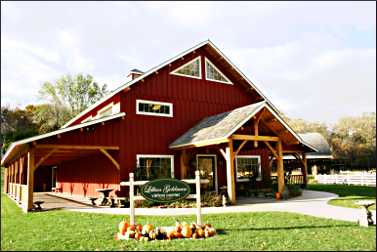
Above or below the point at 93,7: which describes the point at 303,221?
below

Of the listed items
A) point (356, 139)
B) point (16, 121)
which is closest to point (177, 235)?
point (16, 121)

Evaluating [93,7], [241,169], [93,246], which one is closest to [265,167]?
[241,169]

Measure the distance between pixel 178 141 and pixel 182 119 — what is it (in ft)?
5.29

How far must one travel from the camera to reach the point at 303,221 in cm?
866

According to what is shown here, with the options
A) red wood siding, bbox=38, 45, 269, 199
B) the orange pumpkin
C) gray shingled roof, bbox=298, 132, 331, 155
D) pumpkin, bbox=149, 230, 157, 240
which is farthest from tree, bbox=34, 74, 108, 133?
the orange pumpkin

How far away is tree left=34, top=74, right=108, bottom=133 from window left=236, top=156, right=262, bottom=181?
30346 mm

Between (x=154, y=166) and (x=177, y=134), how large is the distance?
200cm

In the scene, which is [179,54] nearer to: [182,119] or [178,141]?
[182,119]

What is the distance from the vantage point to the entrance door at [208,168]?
53.2 ft

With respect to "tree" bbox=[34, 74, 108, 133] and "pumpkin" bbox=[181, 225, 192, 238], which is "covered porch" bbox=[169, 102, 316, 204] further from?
"tree" bbox=[34, 74, 108, 133]

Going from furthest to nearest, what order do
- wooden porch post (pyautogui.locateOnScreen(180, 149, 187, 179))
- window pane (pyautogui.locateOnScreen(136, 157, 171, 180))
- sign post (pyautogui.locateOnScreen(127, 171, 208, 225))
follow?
wooden porch post (pyautogui.locateOnScreen(180, 149, 187, 179))
window pane (pyautogui.locateOnScreen(136, 157, 171, 180))
sign post (pyautogui.locateOnScreen(127, 171, 208, 225))

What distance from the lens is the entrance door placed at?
1622 cm

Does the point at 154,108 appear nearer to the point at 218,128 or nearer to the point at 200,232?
the point at 218,128

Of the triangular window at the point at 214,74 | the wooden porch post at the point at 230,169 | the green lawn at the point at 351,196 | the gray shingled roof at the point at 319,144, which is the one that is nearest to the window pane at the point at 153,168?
the wooden porch post at the point at 230,169
